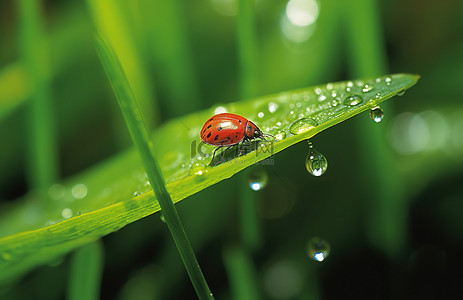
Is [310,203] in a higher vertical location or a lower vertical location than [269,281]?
higher

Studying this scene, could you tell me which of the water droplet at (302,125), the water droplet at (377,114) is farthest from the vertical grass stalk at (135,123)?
the water droplet at (377,114)

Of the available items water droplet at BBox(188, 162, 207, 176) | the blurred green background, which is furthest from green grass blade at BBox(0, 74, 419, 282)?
the blurred green background

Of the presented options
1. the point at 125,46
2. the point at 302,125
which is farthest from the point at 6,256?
the point at 125,46

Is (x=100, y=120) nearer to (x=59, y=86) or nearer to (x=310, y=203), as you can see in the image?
(x=59, y=86)

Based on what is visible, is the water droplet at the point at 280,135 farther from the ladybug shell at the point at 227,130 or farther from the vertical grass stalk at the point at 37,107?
the vertical grass stalk at the point at 37,107

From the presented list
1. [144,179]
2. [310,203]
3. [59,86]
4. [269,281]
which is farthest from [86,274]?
[59,86]

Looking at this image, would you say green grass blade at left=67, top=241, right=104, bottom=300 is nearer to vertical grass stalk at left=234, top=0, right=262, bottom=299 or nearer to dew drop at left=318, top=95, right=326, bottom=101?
vertical grass stalk at left=234, top=0, right=262, bottom=299
